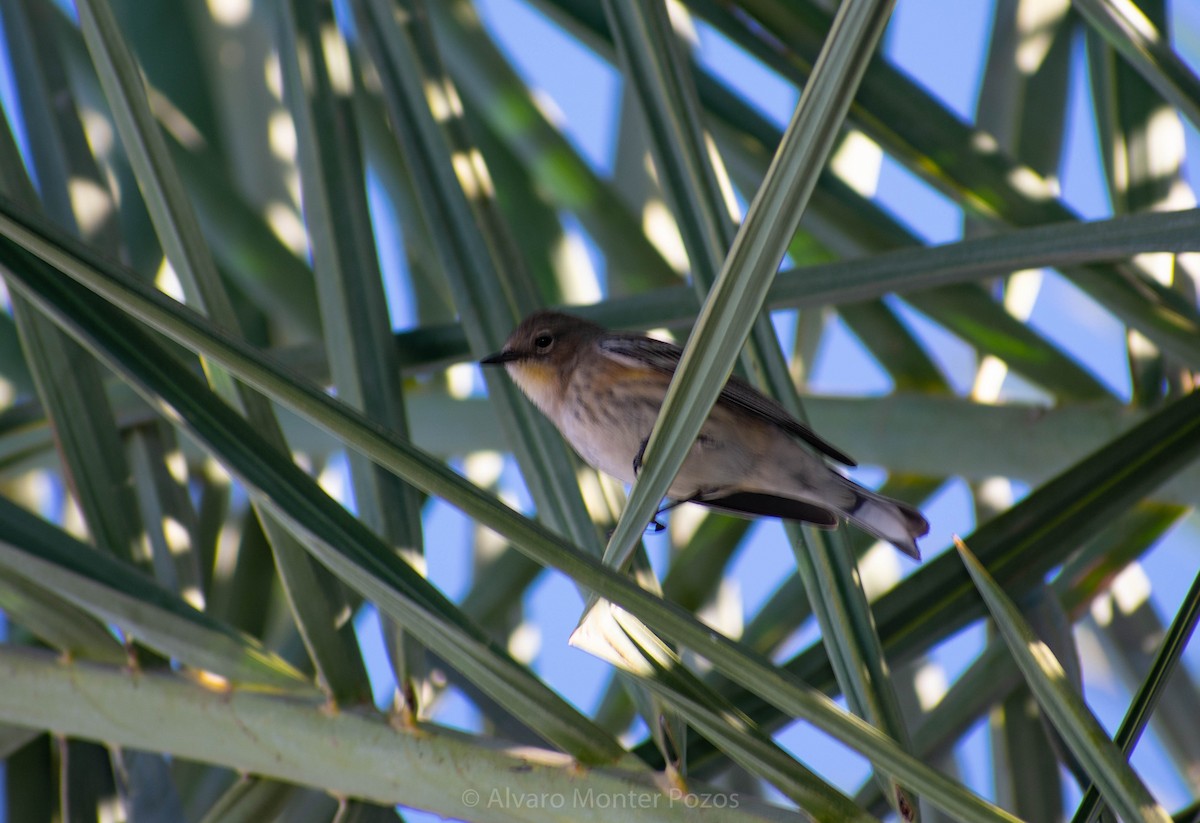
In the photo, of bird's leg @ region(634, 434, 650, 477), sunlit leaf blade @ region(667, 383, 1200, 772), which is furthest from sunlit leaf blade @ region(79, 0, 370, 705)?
bird's leg @ region(634, 434, 650, 477)

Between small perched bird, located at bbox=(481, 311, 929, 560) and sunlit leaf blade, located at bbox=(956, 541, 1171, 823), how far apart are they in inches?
46.9

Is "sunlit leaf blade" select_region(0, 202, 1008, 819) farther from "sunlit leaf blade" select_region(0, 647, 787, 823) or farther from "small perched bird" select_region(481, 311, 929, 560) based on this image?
"small perched bird" select_region(481, 311, 929, 560)

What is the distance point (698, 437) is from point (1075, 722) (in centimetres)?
144

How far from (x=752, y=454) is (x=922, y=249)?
1049 mm

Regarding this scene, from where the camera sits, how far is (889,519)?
8.68 ft

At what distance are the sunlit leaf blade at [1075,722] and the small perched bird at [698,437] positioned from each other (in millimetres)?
1191

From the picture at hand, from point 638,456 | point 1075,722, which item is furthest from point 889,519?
point 1075,722

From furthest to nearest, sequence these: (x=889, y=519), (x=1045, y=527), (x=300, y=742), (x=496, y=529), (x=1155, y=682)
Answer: (x=889, y=519)
(x=1045, y=527)
(x=300, y=742)
(x=1155, y=682)
(x=496, y=529)

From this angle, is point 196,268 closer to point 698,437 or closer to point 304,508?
point 304,508

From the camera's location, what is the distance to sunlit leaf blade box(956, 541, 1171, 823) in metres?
1.27

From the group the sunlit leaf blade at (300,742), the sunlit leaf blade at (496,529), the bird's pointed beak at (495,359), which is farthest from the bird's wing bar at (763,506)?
the sunlit leaf blade at (496,529)

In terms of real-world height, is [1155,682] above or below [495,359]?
below

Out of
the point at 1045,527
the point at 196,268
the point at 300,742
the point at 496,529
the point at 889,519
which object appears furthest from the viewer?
the point at 889,519

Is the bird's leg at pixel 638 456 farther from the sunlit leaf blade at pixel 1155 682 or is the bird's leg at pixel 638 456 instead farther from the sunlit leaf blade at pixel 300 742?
the sunlit leaf blade at pixel 1155 682
